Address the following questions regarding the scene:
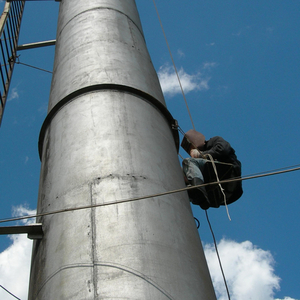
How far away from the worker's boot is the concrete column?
683mm

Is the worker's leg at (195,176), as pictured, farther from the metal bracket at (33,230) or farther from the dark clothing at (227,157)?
the metal bracket at (33,230)

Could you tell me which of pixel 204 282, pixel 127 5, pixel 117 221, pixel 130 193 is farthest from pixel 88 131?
pixel 127 5

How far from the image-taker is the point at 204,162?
6.16 meters

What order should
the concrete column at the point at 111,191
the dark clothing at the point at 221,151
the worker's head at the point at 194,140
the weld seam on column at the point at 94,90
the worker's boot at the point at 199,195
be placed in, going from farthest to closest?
the worker's head at the point at 194,140 → the dark clothing at the point at 221,151 → the worker's boot at the point at 199,195 → the weld seam on column at the point at 94,90 → the concrete column at the point at 111,191

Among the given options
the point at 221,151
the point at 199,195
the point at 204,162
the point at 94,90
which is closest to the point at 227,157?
the point at 221,151

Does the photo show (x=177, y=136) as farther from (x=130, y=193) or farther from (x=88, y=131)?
(x=130, y=193)

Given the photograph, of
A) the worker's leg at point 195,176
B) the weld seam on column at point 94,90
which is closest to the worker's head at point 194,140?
the worker's leg at point 195,176

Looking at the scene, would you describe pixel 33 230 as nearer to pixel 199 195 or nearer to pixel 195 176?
pixel 195 176

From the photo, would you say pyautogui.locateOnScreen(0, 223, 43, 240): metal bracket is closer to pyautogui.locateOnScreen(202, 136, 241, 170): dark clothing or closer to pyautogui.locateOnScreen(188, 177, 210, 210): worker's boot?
pyautogui.locateOnScreen(188, 177, 210, 210): worker's boot

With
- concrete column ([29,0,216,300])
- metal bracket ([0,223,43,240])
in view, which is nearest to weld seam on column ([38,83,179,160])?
concrete column ([29,0,216,300])

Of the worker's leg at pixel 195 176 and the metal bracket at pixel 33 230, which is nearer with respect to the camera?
the metal bracket at pixel 33 230

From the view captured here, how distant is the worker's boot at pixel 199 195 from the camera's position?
581 centimetres

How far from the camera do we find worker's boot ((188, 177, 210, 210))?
19.1 feet

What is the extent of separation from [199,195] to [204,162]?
0.51 m
